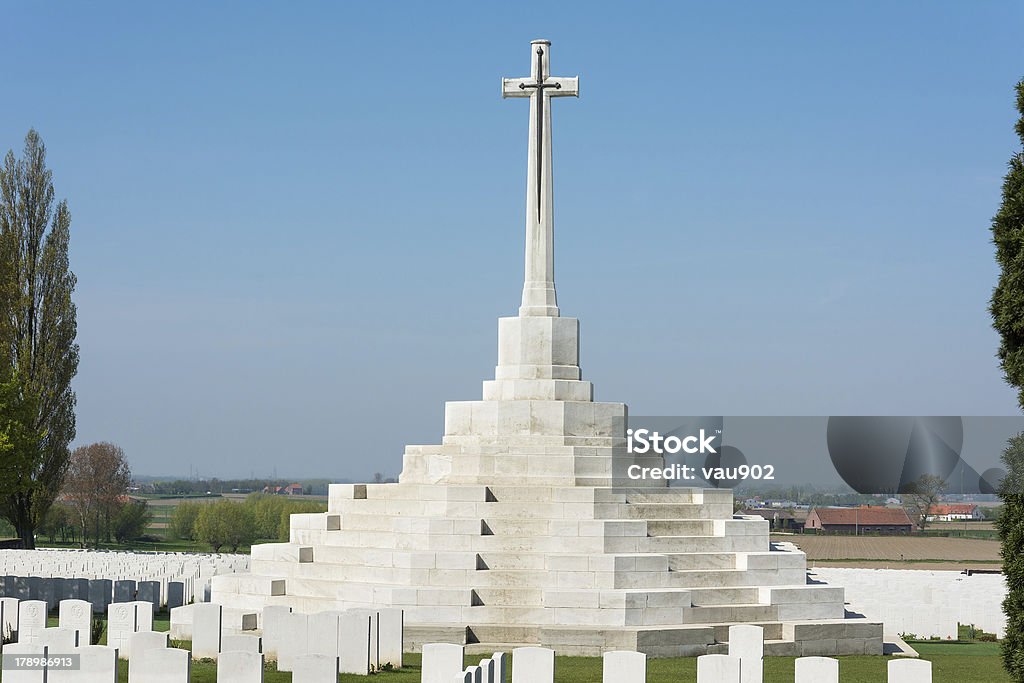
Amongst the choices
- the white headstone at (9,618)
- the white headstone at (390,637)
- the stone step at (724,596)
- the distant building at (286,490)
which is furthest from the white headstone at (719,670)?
the distant building at (286,490)

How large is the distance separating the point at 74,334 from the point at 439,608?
24.3 meters

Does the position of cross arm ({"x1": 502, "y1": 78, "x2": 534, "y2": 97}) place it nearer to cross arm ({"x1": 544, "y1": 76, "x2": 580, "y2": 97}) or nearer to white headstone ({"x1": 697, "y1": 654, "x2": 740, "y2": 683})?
cross arm ({"x1": 544, "y1": 76, "x2": 580, "y2": 97})

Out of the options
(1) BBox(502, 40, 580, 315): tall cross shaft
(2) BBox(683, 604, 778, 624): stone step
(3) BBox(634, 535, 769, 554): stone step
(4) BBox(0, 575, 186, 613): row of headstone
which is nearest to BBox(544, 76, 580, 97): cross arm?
(1) BBox(502, 40, 580, 315): tall cross shaft

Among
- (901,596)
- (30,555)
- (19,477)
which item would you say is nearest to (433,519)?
(901,596)

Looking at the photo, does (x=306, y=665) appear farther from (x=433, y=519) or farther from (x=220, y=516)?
(x=220, y=516)

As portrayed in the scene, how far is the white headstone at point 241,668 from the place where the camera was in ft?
30.0

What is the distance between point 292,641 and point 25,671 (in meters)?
3.45

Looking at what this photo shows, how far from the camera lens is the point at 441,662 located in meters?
9.41

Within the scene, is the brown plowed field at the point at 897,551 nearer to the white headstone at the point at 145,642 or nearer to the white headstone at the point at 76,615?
the white headstone at the point at 76,615

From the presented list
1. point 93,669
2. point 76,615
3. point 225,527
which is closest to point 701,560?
point 76,615

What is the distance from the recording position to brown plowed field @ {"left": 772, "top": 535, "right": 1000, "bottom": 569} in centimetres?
4341

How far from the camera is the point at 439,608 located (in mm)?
15164

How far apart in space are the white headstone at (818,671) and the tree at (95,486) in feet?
211

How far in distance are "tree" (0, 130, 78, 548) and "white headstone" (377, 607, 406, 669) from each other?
81.3 feet
